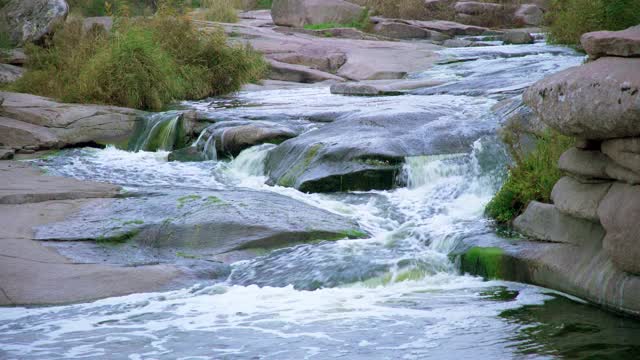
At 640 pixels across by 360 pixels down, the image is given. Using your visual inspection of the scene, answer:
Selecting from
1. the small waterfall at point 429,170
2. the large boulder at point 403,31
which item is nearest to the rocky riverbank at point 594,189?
the small waterfall at point 429,170

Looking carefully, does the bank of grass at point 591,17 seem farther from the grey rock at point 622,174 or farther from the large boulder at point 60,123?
the grey rock at point 622,174

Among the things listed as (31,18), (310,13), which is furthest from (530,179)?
(310,13)

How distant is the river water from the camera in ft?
16.3

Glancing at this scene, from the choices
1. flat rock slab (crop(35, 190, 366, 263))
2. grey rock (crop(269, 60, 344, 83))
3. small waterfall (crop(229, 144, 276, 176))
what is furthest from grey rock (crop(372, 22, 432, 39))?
flat rock slab (crop(35, 190, 366, 263))

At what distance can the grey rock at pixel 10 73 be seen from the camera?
609 inches

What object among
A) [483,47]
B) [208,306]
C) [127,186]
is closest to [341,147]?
[127,186]

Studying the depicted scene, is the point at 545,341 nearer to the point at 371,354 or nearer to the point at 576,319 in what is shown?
the point at 576,319

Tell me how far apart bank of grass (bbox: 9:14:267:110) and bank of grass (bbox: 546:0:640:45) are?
597 cm

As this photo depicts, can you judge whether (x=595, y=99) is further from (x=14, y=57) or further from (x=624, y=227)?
(x=14, y=57)

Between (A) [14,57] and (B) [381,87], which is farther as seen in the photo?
(A) [14,57]

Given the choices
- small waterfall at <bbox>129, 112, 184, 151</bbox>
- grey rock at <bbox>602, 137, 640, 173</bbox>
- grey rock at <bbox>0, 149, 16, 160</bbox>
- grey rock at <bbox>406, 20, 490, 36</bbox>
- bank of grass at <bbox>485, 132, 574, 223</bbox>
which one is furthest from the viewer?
grey rock at <bbox>406, 20, 490, 36</bbox>

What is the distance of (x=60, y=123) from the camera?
12.4 m

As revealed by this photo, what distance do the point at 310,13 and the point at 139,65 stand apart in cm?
1225

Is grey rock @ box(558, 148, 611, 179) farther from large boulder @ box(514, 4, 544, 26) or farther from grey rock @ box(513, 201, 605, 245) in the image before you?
large boulder @ box(514, 4, 544, 26)
